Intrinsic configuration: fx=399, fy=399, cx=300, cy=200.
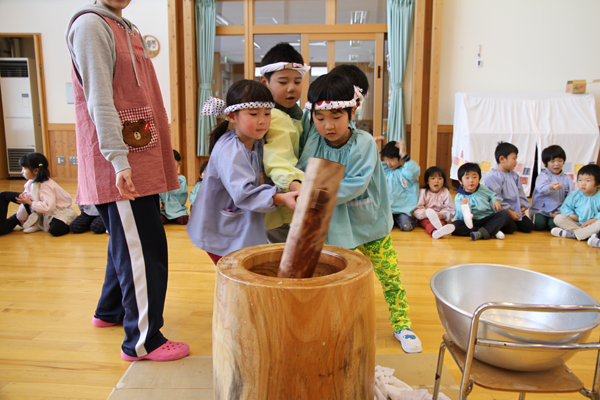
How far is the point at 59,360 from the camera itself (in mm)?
1474

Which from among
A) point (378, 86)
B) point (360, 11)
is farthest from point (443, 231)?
point (360, 11)

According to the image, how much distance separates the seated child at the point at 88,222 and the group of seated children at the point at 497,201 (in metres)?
2.60

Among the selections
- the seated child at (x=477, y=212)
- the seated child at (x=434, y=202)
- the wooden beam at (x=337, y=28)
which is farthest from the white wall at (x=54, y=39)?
the seated child at (x=477, y=212)

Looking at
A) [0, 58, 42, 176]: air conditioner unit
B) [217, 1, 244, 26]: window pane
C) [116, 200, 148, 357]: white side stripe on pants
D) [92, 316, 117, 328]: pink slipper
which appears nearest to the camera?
[116, 200, 148, 357]: white side stripe on pants

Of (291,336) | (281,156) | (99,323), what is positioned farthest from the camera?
(99,323)

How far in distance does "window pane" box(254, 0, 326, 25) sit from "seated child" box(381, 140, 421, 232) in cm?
301

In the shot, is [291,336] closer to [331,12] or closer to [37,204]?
[37,204]

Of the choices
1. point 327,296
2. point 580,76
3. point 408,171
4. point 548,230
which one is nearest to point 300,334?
point 327,296

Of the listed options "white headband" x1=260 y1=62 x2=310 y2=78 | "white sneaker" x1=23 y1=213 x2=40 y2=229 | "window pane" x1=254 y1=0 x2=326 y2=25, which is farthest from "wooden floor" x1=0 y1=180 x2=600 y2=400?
"window pane" x1=254 y1=0 x2=326 y2=25

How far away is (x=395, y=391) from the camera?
1188 mm

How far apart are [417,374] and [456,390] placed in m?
0.14

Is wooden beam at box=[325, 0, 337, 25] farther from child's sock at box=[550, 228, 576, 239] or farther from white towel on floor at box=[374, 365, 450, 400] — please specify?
white towel on floor at box=[374, 365, 450, 400]

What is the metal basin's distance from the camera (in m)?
0.76

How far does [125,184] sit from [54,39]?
6.53 m
